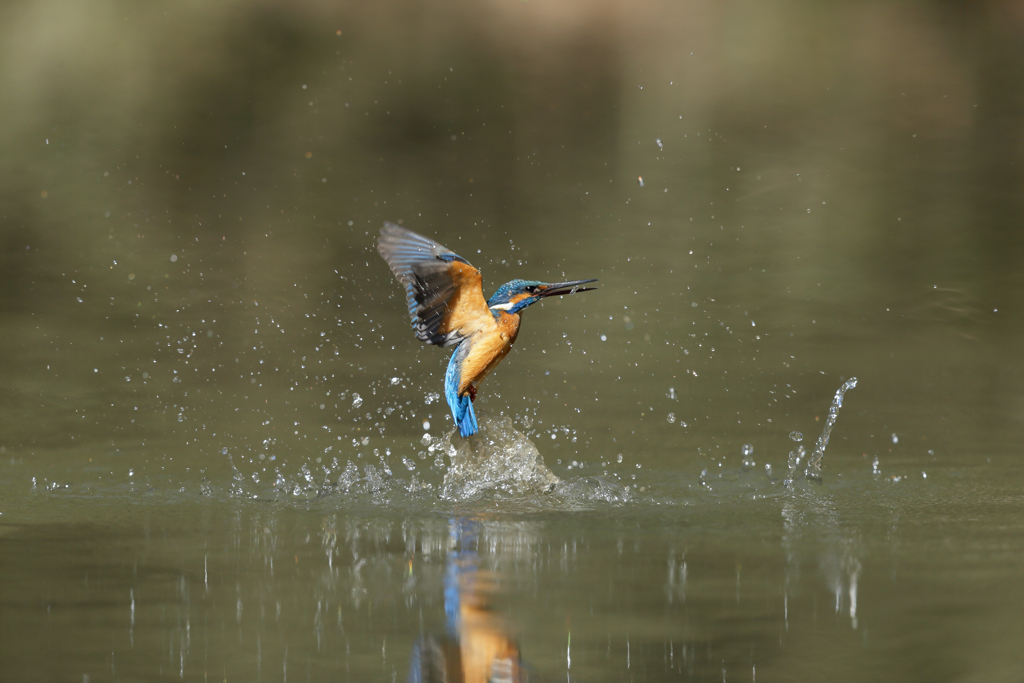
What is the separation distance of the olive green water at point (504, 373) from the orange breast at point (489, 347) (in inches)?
19.8

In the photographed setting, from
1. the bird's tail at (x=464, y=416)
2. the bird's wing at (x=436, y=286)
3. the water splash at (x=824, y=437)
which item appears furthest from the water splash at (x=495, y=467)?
the water splash at (x=824, y=437)

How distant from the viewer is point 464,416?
458 centimetres

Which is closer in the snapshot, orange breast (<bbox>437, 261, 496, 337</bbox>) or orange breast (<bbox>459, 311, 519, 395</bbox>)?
orange breast (<bbox>437, 261, 496, 337</bbox>)

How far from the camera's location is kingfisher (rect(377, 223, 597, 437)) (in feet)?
14.1

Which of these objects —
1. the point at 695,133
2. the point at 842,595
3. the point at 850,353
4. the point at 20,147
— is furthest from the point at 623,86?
the point at 842,595

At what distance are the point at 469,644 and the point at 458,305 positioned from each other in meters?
2.03

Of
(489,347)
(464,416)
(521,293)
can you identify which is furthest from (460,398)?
(521,293)

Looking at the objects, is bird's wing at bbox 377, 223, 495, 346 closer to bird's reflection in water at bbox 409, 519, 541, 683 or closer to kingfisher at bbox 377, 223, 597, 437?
kingfisher at bbox 377, 223, 597, 437

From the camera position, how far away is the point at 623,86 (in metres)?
13.5

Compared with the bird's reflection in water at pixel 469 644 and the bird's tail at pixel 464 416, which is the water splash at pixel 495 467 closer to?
the bird's tail at pixel 464 416

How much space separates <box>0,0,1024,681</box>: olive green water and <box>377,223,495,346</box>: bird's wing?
1.98 ft

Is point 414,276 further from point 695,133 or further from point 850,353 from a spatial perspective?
point 695,133

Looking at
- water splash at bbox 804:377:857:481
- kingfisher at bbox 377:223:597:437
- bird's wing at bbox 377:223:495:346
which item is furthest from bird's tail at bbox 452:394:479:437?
water splash at bbox 804:377:857:481

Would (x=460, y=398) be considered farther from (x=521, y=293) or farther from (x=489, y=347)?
(x=521, y=293)
